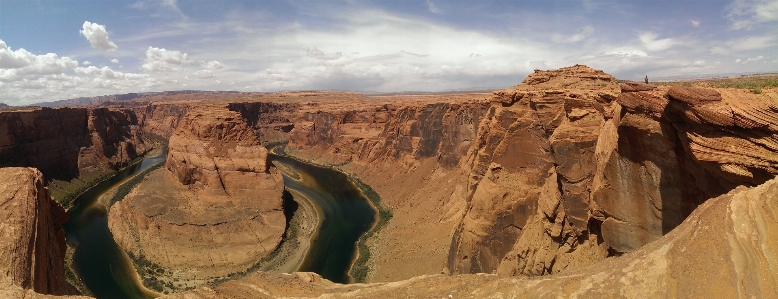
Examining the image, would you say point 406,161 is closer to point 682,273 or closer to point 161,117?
point 682,273

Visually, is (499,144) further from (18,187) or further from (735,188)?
(18,187)

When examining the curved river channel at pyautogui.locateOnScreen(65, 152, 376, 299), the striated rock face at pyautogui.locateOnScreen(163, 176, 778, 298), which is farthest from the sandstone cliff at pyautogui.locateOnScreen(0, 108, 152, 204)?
the striated rock face at pyautogui.locateOnScreen(163, 176, 778, 298)

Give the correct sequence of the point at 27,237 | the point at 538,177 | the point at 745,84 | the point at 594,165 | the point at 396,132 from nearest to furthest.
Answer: the point at 27,237
the point at 745,84
the point at 594,165
the point at 538,177
the point at 396,132

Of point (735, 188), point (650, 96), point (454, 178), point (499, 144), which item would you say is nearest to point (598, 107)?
point (650, 96)

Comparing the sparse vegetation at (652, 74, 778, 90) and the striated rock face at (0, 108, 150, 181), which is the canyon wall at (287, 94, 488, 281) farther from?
the striated rock face at (0, 108, 150, 181)

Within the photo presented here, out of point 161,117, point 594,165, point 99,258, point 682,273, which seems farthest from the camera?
point 161,117

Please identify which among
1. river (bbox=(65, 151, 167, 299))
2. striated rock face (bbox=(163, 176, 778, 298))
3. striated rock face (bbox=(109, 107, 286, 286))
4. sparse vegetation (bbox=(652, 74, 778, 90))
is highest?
sparse vegetation (bbox=(652, 74, 778, 90))

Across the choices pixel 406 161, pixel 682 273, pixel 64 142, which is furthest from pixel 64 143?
pixel 682 273

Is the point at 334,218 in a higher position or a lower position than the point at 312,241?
higher
